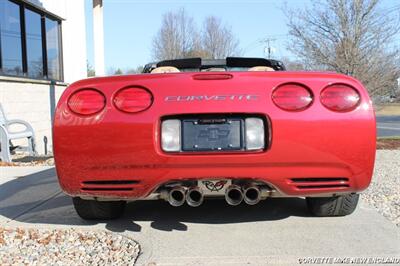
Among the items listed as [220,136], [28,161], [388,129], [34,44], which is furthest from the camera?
[388,129]

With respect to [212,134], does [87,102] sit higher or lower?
higher

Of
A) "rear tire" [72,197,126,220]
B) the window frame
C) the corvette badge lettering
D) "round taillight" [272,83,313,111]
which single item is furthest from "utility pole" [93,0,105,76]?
"round taillight" [272,83,313,111]

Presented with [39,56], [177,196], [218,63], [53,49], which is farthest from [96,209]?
[53,49]

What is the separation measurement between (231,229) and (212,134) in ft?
2.96

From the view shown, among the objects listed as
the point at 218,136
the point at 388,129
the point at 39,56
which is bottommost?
the point at 388,129

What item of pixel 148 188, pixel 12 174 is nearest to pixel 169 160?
pixel 148 188

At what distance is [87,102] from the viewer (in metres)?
3.38

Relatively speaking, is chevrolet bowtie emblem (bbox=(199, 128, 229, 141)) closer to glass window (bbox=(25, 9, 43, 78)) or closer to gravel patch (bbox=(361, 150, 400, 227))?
gravel patch (bbox=(361, 150, 400, 227))

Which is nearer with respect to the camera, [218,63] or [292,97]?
[292,97]

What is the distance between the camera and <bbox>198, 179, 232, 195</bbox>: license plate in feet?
10.9

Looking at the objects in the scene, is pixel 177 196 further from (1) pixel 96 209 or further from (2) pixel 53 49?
(2) pixel 53 49

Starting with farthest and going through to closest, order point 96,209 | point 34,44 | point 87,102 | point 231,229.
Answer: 1. point 34,44
2. point 96,209
3. point 231,229
4. point 87,102

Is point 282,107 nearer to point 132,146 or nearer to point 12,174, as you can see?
point 132,146

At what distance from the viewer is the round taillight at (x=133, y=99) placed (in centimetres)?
330
